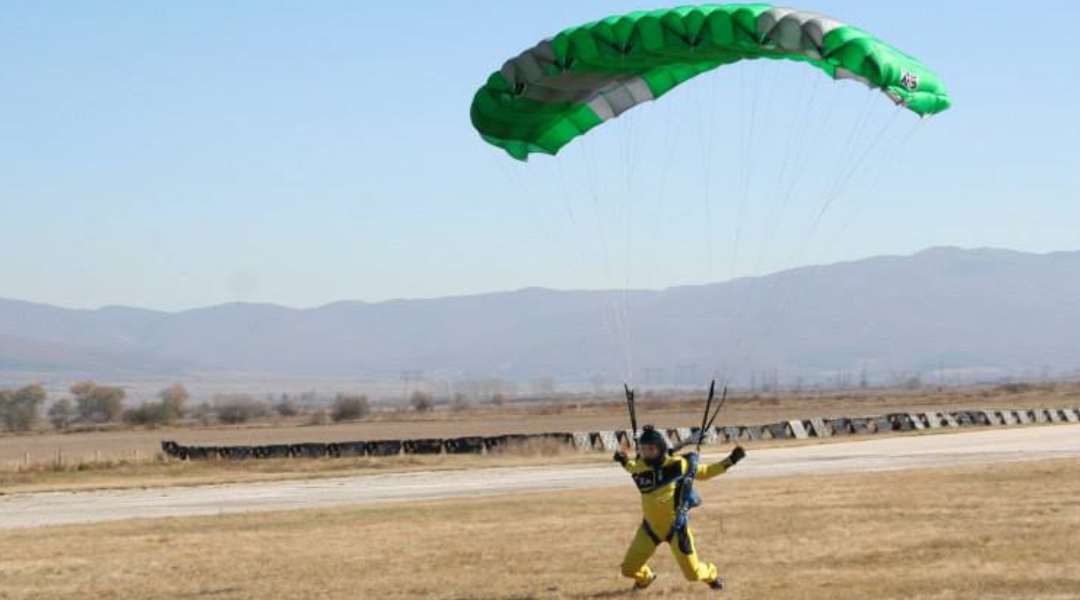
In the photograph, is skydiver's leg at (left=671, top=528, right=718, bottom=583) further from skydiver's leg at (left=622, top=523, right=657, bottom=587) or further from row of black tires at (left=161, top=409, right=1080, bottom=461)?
row of black tires at (left=161, top=409, right=1080, bottom=461)

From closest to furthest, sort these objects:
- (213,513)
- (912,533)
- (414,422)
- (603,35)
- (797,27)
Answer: (797,27)
(603,35)
(912,533)
(213,513)
(414,422)

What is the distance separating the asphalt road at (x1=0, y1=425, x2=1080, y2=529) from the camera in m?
34.2

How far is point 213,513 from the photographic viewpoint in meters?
32.4

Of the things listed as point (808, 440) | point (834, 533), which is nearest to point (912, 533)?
point (834, 533)

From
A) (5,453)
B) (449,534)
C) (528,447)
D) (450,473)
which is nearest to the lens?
(449,534)

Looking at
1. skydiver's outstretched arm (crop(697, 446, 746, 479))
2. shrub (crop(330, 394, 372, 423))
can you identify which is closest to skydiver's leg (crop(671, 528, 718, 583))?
skydiver's outstretched arm (crop(697, 446, 746, 479))

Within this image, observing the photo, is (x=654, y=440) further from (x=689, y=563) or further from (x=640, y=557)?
(x=689, y=563)

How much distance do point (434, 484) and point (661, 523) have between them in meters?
22.8

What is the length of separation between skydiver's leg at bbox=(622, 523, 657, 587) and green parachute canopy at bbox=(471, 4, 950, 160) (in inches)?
223

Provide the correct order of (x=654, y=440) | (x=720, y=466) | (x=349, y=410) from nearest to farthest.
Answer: (x=720, y=466) < (x=654, y=440) < (x=349, y=410)

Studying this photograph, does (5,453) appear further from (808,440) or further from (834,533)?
(834,533)

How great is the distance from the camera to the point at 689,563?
1717 cm

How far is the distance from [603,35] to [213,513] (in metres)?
16.4

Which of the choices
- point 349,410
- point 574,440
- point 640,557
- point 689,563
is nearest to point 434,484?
point 574,440
